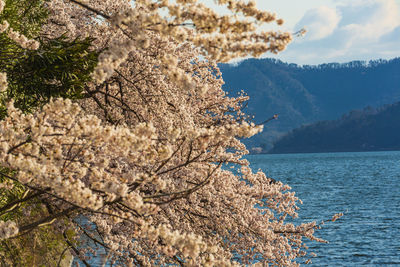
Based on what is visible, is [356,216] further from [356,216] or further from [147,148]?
[147,148]

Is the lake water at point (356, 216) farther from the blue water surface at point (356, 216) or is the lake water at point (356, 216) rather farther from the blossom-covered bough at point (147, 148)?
the blossom-covered bough at point (147, 148)

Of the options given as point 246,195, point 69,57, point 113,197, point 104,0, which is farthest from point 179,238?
point 104,0

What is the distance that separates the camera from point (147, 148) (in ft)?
17.3

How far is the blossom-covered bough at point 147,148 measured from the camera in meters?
4.20

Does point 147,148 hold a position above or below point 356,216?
below

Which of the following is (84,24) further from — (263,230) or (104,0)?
(263,230)

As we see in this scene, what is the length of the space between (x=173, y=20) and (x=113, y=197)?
1881 millimetres

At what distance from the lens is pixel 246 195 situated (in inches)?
447

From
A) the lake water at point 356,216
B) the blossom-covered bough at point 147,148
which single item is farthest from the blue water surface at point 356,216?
the blossom-covered bough at point 147,148

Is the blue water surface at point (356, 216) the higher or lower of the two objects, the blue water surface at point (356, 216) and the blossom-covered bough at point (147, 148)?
the higher

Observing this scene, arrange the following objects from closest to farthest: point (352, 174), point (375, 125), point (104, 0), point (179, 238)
Answer: point (179, 238) → point (104, 0) → point (352, 174) → point (375, 125)

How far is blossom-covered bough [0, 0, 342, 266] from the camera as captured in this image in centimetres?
420

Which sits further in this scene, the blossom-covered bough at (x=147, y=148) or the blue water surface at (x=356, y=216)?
the blue water surface at (x=356, y=216)

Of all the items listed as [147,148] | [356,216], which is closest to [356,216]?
[356,216]
